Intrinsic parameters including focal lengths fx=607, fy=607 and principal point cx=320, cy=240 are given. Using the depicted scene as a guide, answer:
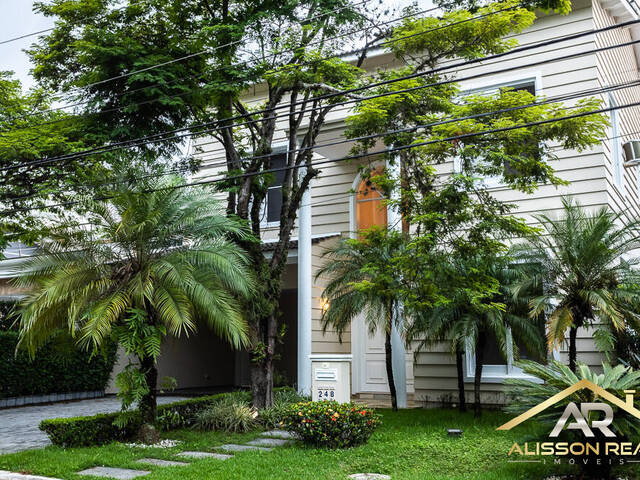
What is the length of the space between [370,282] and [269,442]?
3376 millimetres

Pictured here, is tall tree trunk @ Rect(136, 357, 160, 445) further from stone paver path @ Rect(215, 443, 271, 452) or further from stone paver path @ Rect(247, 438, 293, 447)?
stone paver path @ Rect(247, 438, 293, 447)

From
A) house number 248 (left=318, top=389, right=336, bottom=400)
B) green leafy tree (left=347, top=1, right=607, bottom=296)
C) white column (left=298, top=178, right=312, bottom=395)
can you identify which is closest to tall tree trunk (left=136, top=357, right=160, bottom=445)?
house number 248 (left=318, top=389, right=336, bottom=400)

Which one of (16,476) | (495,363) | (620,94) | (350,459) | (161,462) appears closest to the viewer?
(16,476)

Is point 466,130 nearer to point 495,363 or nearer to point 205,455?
point 495,363

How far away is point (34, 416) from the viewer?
14.8 meters

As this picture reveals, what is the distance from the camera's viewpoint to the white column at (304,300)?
1367 cm

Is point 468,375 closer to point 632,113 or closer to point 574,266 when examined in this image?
point 574,266

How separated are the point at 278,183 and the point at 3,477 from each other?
36.2ft

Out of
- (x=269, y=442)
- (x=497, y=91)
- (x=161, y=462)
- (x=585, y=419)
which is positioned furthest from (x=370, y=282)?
(x=497, y=91)

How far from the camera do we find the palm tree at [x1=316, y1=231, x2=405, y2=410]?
11539 mm

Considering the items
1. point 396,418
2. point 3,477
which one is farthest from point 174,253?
point 396,418

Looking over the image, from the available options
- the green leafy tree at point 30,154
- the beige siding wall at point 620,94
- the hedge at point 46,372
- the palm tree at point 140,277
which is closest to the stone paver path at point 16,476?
the palm tree at point 140,277

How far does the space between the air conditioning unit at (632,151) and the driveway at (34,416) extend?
42.2 feet

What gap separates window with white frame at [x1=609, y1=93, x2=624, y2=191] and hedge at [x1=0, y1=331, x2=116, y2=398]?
45.0 feet
